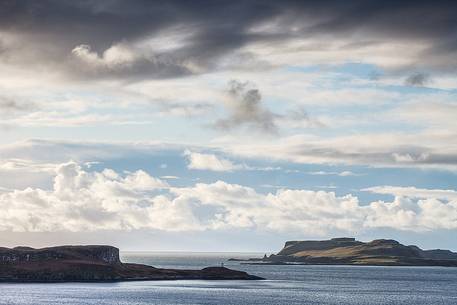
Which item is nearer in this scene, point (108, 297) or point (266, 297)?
point (108, 297)

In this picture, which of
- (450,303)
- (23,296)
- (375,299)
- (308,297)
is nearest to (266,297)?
(308,297)

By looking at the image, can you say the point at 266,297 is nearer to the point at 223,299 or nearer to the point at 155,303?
the point at 223,299

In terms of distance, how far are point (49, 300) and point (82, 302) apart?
8831mm

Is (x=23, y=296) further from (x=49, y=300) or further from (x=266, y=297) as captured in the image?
(x=266, y=297)

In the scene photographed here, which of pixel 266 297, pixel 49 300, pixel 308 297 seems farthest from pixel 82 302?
pixel 308 297

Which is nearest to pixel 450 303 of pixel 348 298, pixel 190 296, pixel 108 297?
pixel 348 298

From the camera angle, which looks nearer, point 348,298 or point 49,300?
point 49,300

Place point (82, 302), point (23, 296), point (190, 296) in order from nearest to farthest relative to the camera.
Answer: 1. point (82, 302)
2. point (23, 296)
3. point (190, 296)

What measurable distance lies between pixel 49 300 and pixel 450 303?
9717 cm

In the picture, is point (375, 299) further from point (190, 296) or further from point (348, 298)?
point (190, 296)

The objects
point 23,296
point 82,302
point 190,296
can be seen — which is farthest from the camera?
point 190,296

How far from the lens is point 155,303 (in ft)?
550

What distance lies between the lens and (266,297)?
19338 cm

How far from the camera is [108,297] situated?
7047 inches
